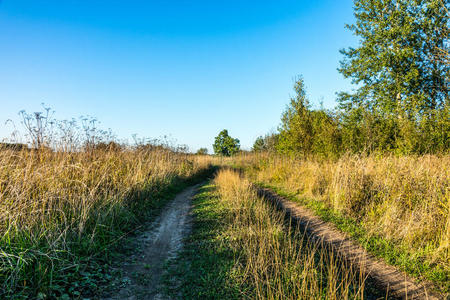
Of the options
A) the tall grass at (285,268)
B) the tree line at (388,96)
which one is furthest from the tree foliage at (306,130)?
the tall grass at (285,268)

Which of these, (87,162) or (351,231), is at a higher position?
(87,162)

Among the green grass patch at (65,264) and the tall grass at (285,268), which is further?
the tall grass at (285,268)

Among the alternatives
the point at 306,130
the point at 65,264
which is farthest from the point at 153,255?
the point at 306,130

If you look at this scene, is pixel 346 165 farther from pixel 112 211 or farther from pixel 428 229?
pixel 112 211

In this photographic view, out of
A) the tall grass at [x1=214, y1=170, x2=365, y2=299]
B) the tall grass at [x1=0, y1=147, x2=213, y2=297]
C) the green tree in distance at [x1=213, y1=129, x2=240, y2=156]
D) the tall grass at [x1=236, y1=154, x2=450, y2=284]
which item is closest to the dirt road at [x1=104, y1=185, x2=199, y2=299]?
the tall grass at [x1=0, y1=147, x2=213, y2=297]

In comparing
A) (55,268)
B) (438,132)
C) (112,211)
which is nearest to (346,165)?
(438,132)

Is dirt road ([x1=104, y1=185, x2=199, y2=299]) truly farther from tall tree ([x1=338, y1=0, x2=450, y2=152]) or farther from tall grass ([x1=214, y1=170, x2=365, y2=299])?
tall tree ([x1=338, y1=0, x2=450, y2=152])

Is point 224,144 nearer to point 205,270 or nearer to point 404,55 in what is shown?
point 404,55

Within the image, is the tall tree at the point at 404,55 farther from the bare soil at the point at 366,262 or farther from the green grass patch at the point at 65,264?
the green grass patch at the point at 65,264

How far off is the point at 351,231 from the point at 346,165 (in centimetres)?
284

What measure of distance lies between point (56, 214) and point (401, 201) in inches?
330

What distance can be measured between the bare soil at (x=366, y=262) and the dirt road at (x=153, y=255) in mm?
3316

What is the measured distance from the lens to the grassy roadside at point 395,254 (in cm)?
396

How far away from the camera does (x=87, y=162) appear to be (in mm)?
7109
